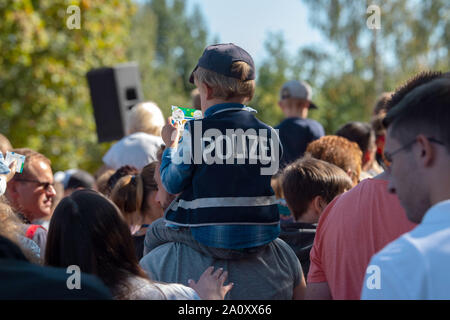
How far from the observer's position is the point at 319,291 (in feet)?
7.49

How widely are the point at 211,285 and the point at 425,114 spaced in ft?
3.59

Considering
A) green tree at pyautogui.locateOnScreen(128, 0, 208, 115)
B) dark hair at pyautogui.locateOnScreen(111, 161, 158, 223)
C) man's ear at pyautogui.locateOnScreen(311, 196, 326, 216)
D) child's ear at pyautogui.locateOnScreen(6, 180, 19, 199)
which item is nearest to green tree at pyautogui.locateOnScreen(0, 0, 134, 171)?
child's ear at pyautogui.locateOnScreen(6, 180, 19, 199)

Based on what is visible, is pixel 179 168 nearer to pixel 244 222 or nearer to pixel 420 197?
pixel 244 222

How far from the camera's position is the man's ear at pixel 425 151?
5.05ft

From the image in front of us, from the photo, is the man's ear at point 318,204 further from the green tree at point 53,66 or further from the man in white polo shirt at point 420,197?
the green tree at point 53,66

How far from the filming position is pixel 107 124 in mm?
8188

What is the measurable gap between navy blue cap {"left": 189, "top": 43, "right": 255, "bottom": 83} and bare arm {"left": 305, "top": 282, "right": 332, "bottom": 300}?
929 mm

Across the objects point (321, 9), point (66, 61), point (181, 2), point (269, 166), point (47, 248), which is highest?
point (181, 2)

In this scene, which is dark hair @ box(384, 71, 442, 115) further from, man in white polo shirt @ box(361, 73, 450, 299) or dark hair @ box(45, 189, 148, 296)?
dark hair @ box(45, 189, 148, 296)

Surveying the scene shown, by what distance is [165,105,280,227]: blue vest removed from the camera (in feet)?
7.56

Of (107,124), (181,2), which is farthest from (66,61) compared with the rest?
(181,2)
